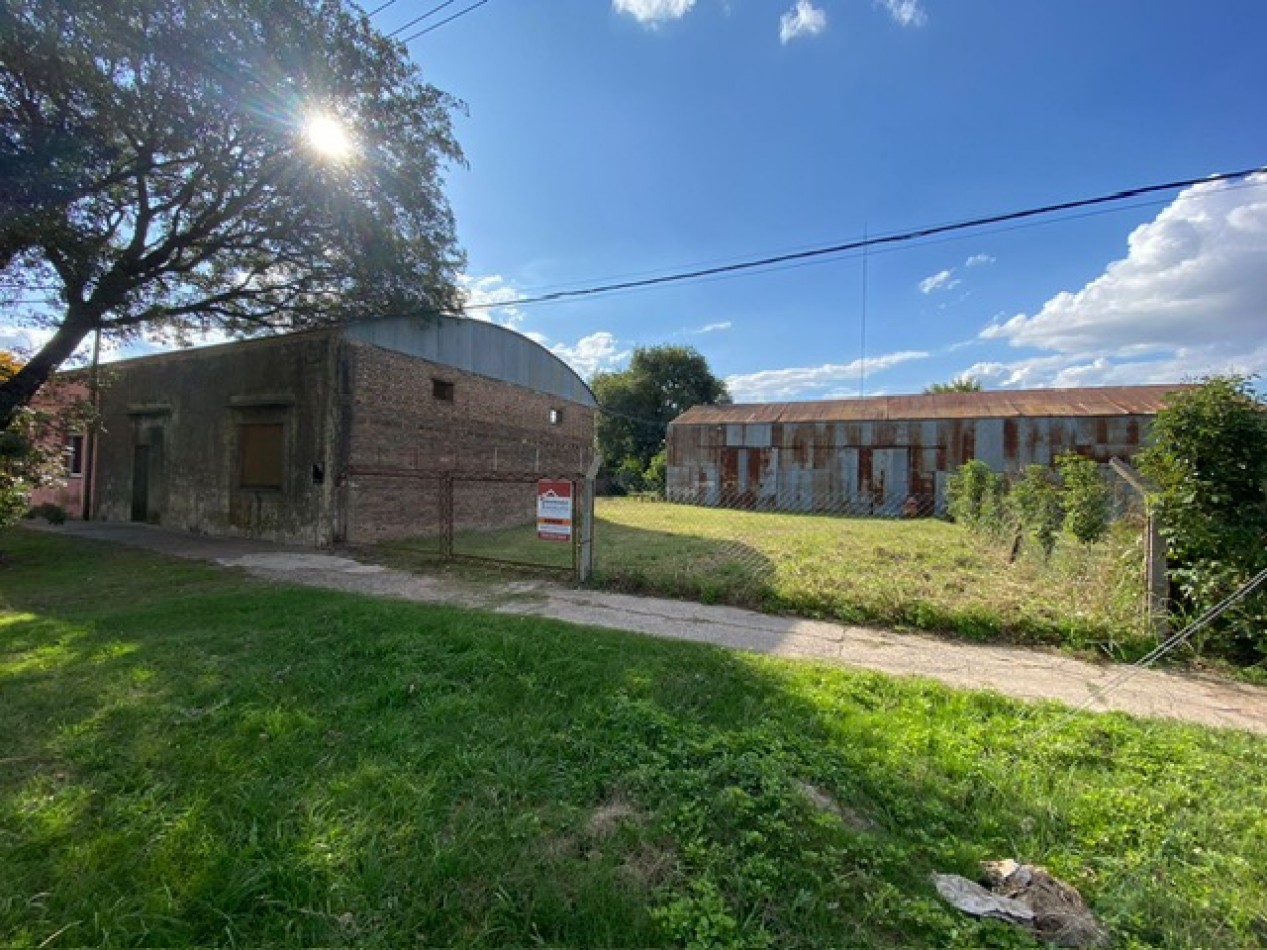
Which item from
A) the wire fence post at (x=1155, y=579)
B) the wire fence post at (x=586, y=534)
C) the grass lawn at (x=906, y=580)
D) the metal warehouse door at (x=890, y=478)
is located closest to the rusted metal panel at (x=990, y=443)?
the metal warehouse door at (x=890, y=478)

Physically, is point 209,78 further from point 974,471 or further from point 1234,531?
point 974,471

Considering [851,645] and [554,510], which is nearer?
[851,645]

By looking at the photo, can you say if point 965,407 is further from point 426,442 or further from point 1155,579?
point 426,442

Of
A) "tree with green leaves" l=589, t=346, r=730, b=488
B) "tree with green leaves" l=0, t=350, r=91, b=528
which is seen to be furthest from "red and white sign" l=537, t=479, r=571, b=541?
"tree with green leaves" l=589, t=346, r=730, b=488

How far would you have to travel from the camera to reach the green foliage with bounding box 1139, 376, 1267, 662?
14.3ft

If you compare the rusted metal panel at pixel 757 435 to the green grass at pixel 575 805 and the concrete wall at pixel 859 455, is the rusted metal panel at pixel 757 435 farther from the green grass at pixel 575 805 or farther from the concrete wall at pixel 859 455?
the green grass at pixel 575 805

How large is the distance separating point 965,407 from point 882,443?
3.63 metres

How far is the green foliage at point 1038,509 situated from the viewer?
8.36 meters

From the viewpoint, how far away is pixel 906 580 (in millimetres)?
6859

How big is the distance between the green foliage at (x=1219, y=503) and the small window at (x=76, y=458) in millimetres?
23666

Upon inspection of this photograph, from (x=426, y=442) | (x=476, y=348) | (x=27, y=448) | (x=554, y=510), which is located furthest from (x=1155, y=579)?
(x=27, y=448)

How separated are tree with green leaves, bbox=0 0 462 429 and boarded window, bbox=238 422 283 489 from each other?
2.48 m

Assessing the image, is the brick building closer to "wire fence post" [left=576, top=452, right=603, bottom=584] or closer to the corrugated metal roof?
"wire fence post" [left=576, top=452, right=603, bottom=584]

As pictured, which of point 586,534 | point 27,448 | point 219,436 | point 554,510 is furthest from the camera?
point 219,436
